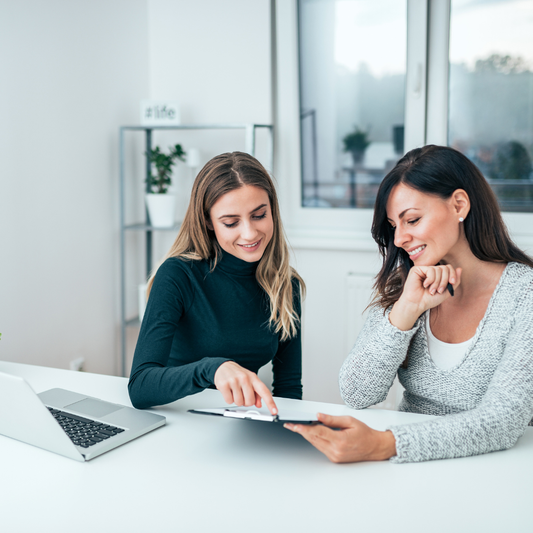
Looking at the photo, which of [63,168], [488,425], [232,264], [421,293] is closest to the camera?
[488,425]

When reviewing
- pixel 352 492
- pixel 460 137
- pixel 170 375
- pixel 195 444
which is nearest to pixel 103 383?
pixel 170 375

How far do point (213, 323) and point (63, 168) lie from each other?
1.22 m

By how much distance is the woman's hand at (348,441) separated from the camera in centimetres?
89

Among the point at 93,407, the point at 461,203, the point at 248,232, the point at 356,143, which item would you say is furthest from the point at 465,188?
the point at 356,143

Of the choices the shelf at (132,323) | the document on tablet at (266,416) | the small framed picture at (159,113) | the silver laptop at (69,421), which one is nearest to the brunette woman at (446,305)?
the document on tablet at (266,416)

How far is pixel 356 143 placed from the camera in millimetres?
2615

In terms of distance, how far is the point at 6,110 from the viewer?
1.90 m

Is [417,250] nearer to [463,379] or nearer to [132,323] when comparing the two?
[463,379]

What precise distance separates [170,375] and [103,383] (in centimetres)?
28

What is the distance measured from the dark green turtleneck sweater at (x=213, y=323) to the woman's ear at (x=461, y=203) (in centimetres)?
48

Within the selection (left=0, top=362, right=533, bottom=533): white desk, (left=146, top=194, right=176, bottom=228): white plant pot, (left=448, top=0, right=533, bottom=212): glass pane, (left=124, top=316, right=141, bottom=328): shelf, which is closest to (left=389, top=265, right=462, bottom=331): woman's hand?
(left=0, top=362, right=533, bottom=533): white desk

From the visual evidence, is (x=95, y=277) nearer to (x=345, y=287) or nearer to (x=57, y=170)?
(x=57, y=170)

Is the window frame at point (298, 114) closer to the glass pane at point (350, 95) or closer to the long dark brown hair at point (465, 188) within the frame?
the glass pane at point (350, 95)

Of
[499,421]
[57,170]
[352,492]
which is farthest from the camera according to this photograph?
[57,170]
